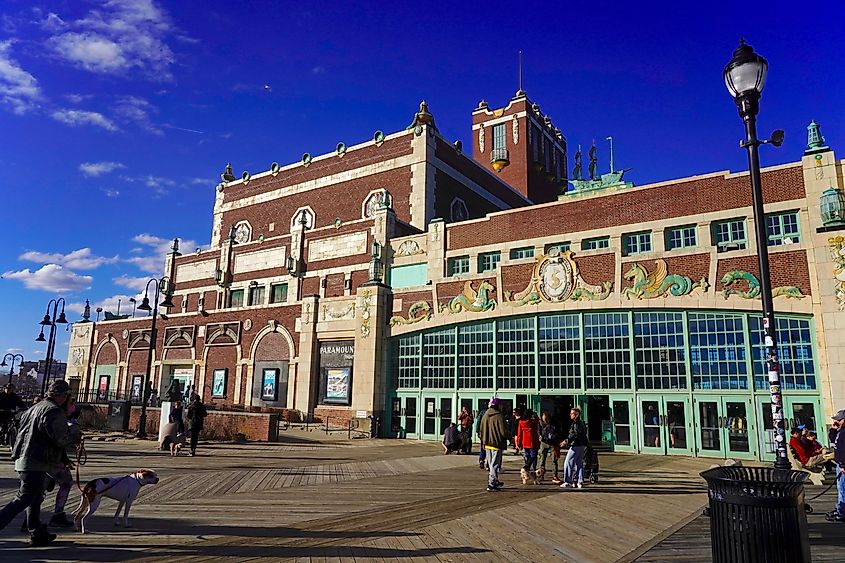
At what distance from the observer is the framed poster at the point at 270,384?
3400 centimetres

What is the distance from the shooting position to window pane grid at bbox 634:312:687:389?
20984mm

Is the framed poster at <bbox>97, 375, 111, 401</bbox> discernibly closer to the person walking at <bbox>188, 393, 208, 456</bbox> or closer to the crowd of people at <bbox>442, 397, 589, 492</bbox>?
the person walking at <bbox>188, 393, 208, 456</bbox>

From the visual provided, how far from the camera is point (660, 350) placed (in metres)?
21.5

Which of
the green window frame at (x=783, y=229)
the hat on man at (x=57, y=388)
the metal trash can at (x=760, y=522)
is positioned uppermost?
the green window frame at (x=783, y=229)

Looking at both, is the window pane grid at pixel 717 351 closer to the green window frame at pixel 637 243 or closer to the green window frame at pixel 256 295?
the green window frame at pixel 637 243

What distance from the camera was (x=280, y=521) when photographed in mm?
8094

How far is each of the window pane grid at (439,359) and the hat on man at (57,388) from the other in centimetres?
2036

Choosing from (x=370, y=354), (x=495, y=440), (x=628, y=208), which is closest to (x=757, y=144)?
(x=495, y=440)

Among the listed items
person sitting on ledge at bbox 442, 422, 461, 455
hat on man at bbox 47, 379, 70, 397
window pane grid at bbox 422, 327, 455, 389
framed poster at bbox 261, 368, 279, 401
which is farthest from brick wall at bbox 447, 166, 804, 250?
hat on man at bbox 47, 379, 70, 397

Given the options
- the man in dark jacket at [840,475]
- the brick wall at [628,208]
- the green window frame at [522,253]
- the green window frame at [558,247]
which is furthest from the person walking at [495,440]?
the green window frame at [522,253]

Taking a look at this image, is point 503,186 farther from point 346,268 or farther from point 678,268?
point 678,268

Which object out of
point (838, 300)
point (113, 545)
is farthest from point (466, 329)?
point (113, 545)

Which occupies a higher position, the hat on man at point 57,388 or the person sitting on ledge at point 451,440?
the hat on man at point 57,388

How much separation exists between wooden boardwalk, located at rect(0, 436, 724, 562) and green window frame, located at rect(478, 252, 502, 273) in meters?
12.4
